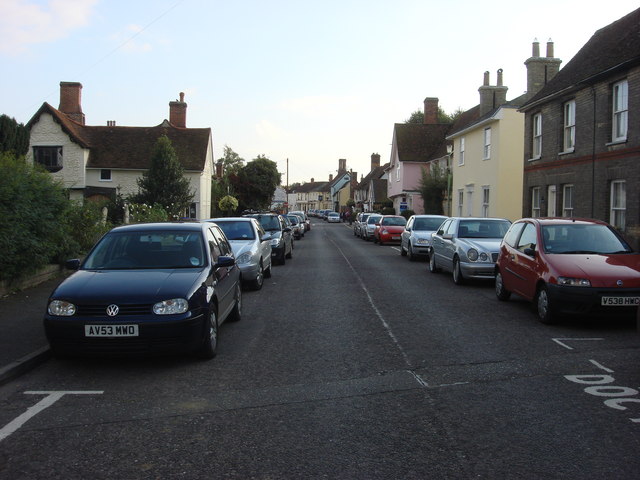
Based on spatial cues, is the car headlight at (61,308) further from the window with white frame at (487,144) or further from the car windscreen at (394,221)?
the window with white frame at (487,144)

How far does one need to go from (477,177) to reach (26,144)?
2254 cm

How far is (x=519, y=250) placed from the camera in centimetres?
1098

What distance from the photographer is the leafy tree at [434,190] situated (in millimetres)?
41875

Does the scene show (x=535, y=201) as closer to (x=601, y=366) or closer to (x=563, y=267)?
(x=563, y=267)

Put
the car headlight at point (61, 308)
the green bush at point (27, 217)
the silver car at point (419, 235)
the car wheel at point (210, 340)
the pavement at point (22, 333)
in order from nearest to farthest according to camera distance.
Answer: the car headlight at point (61, 308) < the pavement at point (22, 333) < the car wheel at point (210, 340) < the green bush at point (27, 217) < the silver car at point (419, 235)

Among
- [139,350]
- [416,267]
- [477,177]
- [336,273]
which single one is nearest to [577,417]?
[139,350]

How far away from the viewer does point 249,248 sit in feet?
44.0

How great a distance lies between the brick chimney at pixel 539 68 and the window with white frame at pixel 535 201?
652cm

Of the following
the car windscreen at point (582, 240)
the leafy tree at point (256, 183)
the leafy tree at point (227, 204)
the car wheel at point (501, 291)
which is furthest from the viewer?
the leafy tree at point (256, 183)

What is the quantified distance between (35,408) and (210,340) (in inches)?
80.8

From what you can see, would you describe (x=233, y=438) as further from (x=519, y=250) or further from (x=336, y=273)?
(x=336, y=273)

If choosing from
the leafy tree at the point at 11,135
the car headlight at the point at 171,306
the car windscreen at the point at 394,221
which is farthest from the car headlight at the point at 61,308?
the car windscreen at the point at 394,221

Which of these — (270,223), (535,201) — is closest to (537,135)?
(535,201)

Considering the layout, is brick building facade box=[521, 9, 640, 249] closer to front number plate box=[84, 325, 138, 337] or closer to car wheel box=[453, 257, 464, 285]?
car wheel box=[453, 257, 464, 285]
